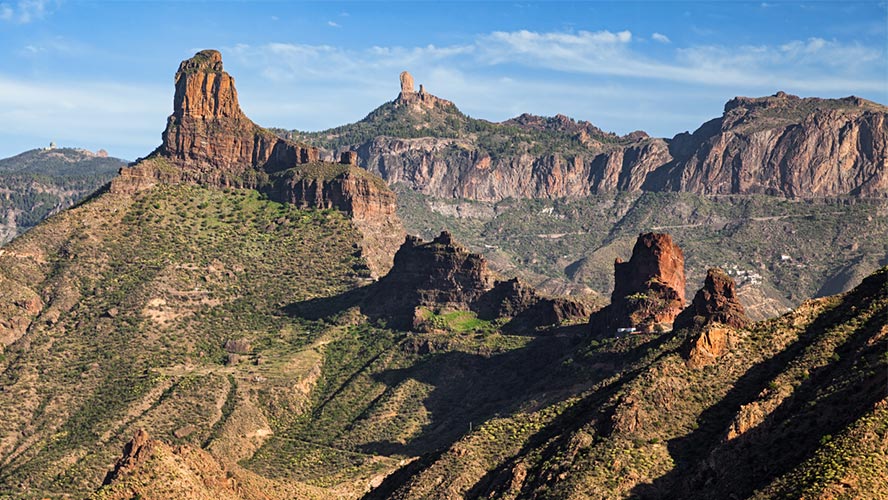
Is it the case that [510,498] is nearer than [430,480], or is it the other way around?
[510,498]

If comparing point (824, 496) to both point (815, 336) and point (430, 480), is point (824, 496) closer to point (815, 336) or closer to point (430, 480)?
point (815, 336)

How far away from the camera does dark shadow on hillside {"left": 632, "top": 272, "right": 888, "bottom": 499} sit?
135000mm

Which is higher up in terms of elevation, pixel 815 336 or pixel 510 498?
pixel 815 336

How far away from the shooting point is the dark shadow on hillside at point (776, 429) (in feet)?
443

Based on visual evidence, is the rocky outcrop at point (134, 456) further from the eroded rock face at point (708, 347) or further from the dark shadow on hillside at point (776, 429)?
the eroded rock face at point (708, 347)

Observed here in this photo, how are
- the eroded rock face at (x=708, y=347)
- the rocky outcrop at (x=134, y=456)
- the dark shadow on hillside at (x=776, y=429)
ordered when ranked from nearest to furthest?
the dark shadow on hillside at (x=776, y=429) → the eroded rock face at (x=708, y=347) → the rocky outcrop at (x=134, y=456)

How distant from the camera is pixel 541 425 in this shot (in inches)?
6939

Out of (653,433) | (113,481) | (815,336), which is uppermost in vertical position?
(815,336)

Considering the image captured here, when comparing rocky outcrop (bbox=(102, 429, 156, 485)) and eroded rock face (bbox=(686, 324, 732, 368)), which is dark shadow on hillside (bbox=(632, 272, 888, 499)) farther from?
rocky outcrop (bbox=(102, 429, 156, 485))

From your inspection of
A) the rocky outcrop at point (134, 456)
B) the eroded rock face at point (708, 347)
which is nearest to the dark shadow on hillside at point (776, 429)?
the eroded rock face at point (708, 347)

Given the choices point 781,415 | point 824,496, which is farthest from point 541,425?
point 824,496

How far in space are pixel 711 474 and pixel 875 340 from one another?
2111 centimetres

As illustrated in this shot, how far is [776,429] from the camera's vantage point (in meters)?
141

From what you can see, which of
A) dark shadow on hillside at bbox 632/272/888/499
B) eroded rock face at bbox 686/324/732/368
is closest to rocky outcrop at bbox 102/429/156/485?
dark shadow on hillside at bbox 632/272/888/499
